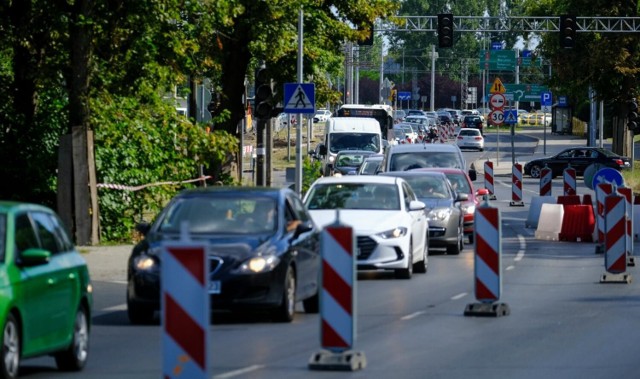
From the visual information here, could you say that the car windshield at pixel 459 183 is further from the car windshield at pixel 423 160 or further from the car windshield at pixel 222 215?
the car windshield at pixel 222 215

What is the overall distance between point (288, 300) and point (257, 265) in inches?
27.3

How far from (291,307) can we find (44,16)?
43.5 ft

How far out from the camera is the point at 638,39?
219 feet

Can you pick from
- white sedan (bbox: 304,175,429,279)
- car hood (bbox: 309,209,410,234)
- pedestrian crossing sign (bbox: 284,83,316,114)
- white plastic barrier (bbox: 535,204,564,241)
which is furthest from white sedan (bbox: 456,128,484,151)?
car hood (bbox: 309,209,410,234)

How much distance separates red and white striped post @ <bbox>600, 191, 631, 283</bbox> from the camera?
20.8 m

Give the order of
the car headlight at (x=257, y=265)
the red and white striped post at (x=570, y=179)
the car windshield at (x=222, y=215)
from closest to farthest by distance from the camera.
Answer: the car headlight at (x=257, y=265) < the car windshield at (x=222, y=215) < the red and white striped post at (x=570, y=179)

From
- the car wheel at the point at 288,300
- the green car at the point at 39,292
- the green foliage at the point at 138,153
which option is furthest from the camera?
the green foliage at the point at 138,153

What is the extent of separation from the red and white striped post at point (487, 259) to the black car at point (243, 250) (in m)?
1.84

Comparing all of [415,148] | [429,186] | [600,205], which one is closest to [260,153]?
[415,148]

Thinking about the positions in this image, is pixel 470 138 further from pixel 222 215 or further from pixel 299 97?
pixel 222 215

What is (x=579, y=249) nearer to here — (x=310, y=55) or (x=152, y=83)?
(x=152, y=83)

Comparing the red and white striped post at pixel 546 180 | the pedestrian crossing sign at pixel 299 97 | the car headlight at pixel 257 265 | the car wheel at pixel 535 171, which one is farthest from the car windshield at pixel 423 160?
the car wheel at pixel 535 171

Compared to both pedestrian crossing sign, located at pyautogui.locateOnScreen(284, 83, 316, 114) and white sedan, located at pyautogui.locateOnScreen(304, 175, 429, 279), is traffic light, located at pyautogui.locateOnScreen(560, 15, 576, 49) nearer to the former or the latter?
pedestrian crossing sign, located at pyautogui.locateOnScreen(284, 83, 316, 114)

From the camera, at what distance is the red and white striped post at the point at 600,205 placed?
23828 millimetres
